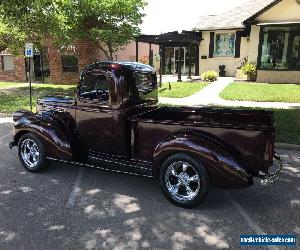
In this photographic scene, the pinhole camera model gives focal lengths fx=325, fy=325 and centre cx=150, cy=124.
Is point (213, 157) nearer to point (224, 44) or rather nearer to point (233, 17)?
point (224, 44)

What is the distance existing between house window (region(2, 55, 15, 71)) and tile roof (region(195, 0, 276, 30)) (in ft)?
54.8

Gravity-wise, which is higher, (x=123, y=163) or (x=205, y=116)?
(x=205, y=116)

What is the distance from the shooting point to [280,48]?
2183cm

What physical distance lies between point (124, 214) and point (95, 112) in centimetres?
196

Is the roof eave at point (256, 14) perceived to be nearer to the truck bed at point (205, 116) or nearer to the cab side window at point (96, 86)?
the truck bed at point (205, 116)

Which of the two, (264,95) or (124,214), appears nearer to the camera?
(124,214)

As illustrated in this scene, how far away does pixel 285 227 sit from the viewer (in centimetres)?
444

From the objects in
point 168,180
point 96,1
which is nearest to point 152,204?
point 168,180

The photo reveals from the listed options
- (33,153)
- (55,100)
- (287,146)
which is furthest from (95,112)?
(287,146)

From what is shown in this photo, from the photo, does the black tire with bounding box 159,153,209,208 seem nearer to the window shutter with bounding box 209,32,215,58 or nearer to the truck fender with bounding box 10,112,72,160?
the truck fender with bounding box 10,112,72,160

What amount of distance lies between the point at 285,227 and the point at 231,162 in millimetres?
1130

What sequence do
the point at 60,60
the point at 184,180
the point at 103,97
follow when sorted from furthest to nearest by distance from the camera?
the point at 60,60 < the point at 103,97 < the point at 184,180

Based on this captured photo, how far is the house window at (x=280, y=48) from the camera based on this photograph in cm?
2148

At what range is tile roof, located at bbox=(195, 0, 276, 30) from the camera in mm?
27719
